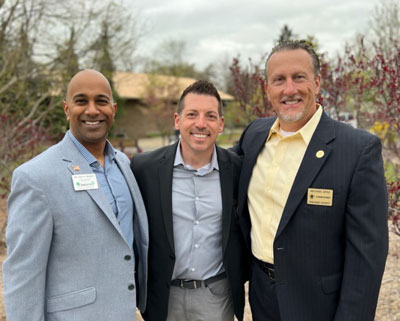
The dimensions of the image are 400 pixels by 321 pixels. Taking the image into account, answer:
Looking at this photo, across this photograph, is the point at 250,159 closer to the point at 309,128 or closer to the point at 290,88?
the point at 309,128

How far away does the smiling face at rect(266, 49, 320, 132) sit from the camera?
247 centimetres

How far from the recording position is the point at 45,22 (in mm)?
12375

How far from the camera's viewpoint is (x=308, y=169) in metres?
2.32

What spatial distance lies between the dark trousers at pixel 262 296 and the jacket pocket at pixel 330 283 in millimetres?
348

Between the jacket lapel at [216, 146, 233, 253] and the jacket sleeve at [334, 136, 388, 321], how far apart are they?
34.7 inches

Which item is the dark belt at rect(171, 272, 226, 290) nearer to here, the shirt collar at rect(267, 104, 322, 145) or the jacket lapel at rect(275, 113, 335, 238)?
the jacket lapel at rect(275, 113, 335, 238)

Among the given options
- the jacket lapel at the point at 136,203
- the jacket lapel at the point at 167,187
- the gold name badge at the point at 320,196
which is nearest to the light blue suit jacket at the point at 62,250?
the jacket lapel at the point at 136,203

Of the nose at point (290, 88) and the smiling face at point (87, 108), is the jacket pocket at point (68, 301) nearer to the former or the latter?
the smiling face at point (87, 108)

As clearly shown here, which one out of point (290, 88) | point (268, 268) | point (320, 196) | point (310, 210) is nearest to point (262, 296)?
point (268, 268)

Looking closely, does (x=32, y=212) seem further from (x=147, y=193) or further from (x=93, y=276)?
(x=147, y=193)

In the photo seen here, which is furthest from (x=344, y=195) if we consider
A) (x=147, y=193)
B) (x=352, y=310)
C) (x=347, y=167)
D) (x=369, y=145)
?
(x=147, y=193)

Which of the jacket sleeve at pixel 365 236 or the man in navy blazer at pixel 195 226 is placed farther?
the man in navy blazer at pixel 195 226

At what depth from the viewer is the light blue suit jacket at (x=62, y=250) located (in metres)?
1.98

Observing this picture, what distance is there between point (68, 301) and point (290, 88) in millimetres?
1976
